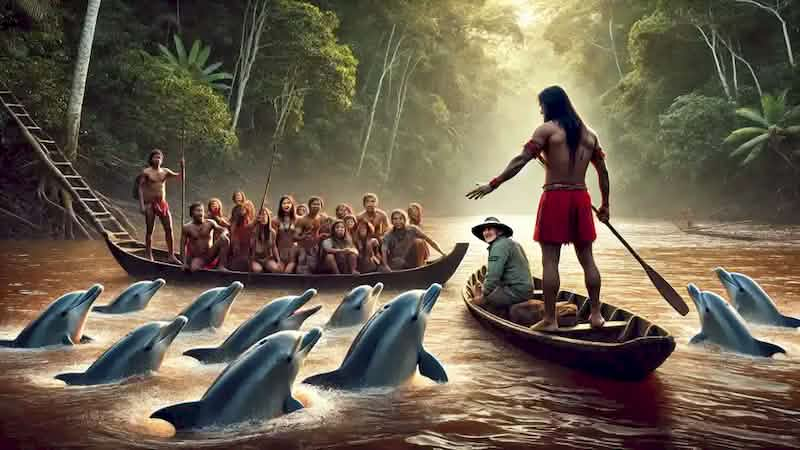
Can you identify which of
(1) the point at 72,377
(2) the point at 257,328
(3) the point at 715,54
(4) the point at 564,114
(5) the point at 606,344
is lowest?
(1) the point at 72,377

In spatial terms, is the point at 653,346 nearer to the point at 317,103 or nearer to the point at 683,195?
the point at 317,103

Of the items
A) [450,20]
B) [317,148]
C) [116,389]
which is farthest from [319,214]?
[450,20]

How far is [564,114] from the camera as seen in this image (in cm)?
603

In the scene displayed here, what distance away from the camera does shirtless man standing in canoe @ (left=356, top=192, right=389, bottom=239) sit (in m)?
11.2

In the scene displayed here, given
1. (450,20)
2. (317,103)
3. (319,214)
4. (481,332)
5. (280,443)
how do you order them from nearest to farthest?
(280,443) < (481,332) < (319,214) < (317,103) < (450,20)

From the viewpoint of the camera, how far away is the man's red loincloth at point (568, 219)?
5.95 metres

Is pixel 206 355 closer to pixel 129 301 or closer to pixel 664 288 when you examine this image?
pixel 129 301

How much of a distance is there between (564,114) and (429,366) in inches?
87.8

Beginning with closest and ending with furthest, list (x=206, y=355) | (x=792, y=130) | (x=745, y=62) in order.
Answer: (x=206, y=355) → (x=792, y=130) → (x=745, y=62)

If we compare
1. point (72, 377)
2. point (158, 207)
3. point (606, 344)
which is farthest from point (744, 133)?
point (72, 377)

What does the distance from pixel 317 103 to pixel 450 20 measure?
10343mm

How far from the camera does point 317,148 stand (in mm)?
35312

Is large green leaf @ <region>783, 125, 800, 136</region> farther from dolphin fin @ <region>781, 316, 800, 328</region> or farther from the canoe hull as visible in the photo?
dolphin fin @ <region>781, 316, 800, 328</region>

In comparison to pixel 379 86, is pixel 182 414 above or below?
below
